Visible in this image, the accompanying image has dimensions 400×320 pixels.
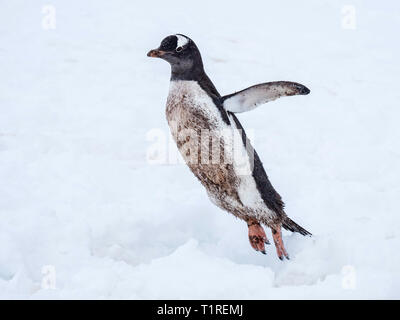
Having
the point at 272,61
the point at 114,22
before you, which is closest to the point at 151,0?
the point at 114,22

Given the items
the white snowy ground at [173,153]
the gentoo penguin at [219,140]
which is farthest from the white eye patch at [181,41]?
the white snowy ground at [173,153]

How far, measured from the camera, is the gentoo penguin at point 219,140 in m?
1.73

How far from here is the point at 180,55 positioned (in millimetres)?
1758

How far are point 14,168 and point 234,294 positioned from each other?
0.96 meters

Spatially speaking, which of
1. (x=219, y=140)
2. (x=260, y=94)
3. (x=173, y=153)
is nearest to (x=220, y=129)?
(x=219, y=140)

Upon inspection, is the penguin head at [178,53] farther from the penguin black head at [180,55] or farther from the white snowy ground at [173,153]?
the white snowy ground at [173,153]

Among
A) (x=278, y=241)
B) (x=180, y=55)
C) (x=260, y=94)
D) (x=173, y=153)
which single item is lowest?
(x=278, y=241)

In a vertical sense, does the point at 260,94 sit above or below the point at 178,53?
below

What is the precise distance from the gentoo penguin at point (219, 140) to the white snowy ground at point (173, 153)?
119 mm

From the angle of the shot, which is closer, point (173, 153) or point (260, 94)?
point (260, 94)

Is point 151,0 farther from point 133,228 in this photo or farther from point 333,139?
point 133,228

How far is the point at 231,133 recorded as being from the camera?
5.70 feet

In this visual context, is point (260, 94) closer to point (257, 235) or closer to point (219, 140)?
point (219, 140)

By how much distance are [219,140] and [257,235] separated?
0.97 ft
